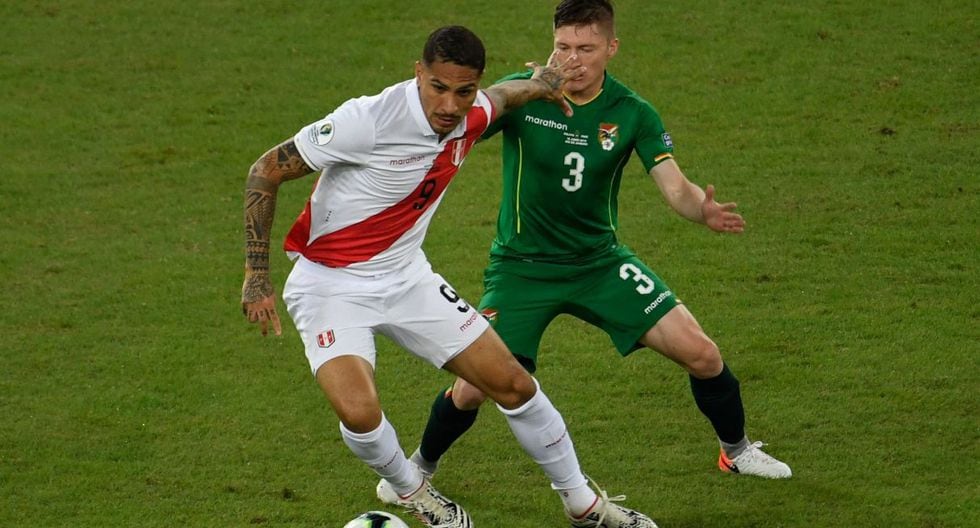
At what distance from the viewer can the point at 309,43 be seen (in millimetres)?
14148

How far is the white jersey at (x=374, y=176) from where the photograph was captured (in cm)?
630

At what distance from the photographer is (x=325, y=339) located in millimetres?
6414

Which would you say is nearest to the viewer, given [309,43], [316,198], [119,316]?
[316,198]

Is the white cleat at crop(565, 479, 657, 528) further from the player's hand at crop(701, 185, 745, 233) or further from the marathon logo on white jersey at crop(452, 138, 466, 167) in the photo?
the marathon logo on white jersey at crop(452, 138, 466, 167)

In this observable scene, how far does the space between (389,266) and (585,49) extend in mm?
1543

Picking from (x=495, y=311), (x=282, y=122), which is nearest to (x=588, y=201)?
(x=495, y=311)

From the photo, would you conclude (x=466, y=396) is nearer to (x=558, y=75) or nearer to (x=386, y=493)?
(x=386, y=493)

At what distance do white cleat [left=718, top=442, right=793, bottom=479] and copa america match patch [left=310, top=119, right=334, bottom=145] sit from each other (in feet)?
9.21

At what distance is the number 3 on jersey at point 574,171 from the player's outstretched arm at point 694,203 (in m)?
0.36

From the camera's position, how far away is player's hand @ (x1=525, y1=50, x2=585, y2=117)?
7.06 m

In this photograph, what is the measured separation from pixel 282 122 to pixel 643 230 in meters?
3.72

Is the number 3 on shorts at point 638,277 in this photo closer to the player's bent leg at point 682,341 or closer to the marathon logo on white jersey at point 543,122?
the player's bent leg at point 682,341

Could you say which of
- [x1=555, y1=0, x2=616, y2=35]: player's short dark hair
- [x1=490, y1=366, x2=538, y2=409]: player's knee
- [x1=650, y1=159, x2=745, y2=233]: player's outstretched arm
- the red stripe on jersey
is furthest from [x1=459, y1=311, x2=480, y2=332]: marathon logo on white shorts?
[x1=555, y1=0, x2=616, y2=35]: player's short dark hair

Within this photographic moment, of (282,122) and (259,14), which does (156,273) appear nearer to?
(282,122)
